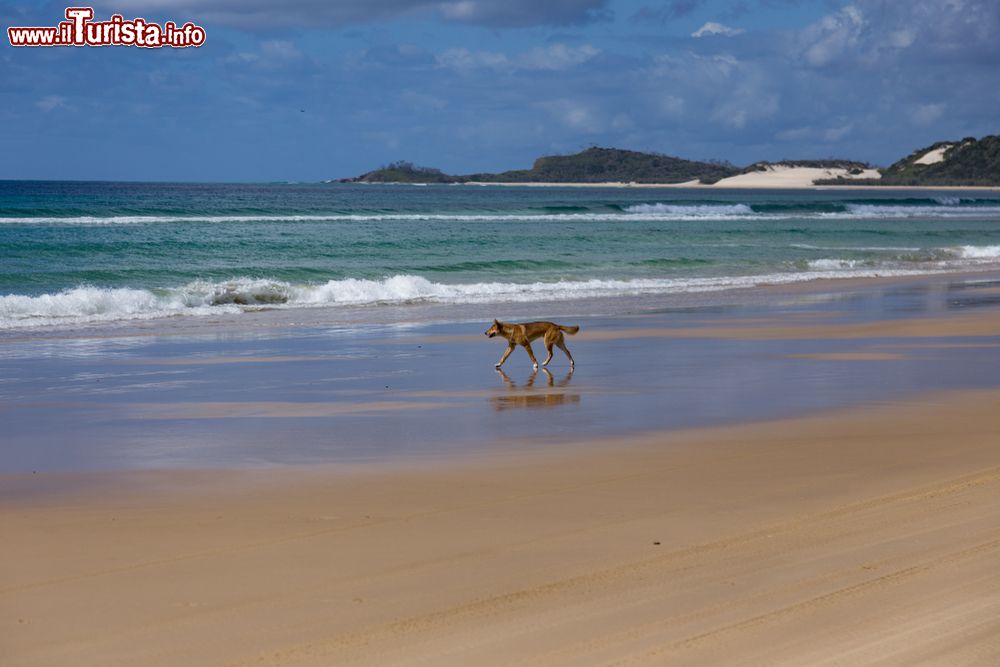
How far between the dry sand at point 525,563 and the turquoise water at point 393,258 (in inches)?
494

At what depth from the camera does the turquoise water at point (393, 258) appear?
73.5ft

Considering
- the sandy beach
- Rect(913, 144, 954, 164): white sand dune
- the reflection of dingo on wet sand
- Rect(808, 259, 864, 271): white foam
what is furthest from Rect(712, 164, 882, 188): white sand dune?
the sandy beach

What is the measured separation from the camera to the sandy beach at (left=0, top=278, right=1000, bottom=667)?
410 centimetres

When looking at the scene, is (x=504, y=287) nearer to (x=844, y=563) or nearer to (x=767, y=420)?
(x=767, y=420)

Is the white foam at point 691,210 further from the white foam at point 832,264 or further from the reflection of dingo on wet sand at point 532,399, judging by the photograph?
the reflection of dingo on wet sand at point 532,399

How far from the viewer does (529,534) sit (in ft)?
18.0

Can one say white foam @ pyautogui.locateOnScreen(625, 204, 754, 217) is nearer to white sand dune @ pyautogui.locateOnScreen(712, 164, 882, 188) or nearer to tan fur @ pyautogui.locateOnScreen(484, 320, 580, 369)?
tan fur @ pyautogui.locateOnScreen(484, 320, 580, 369)

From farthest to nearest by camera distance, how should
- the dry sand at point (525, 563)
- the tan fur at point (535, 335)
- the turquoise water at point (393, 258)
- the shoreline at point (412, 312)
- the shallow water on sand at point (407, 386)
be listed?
the turquoise water at point (393, 258), the shoreline at point (412, 312), the tan fur at point (535, 335), the shallow water on sand at point (407, 386), the dry sand at point (525, 563)

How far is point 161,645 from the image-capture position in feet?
13.4

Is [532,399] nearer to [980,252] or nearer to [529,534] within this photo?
[529,534]

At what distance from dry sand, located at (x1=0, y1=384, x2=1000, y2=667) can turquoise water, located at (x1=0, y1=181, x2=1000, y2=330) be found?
12.6m

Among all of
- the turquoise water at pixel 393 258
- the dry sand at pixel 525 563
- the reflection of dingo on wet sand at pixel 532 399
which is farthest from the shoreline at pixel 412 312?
the dry sand at pixel 525 563

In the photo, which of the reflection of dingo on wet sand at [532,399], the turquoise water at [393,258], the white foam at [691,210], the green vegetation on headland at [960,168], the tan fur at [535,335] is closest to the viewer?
the reflection of dingo on wet sand at [532,399]

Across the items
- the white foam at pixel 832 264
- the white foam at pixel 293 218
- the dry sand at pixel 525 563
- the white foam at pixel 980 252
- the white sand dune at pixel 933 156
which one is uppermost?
the white sand dune at pixel 933 156
